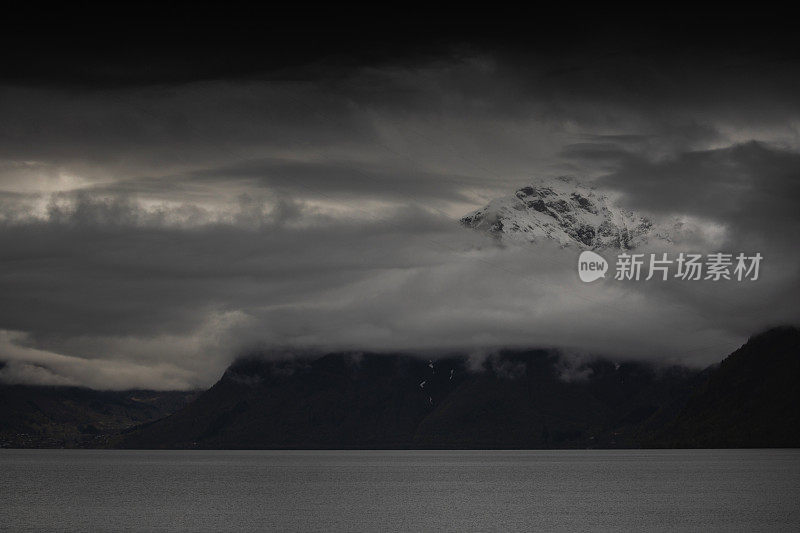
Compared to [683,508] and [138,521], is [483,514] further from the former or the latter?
[138,521]

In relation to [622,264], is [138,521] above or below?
below

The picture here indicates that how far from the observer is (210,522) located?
170 m

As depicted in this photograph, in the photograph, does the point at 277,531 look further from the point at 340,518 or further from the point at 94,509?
the point at 94,509

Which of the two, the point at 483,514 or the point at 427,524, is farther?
the point at 483,514

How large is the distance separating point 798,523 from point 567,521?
3729cm

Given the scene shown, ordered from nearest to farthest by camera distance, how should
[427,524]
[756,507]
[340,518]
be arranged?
[427,524] < [340,518] < [756,507]

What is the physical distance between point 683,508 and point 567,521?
36703mm

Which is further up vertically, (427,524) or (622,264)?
(622,264)

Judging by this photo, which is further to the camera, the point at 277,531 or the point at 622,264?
Result: the point at 622,264

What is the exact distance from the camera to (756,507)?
193 metres

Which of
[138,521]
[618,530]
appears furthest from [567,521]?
[138,521]

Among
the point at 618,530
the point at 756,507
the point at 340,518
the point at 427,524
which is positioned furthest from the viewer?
the point at 756,507

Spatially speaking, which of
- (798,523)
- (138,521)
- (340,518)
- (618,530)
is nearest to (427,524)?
(340,518)

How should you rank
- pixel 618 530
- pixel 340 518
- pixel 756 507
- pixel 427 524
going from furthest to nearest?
pixel 756 507 < pixel 340 518 < pixel 427 524 < pixel 618 530
